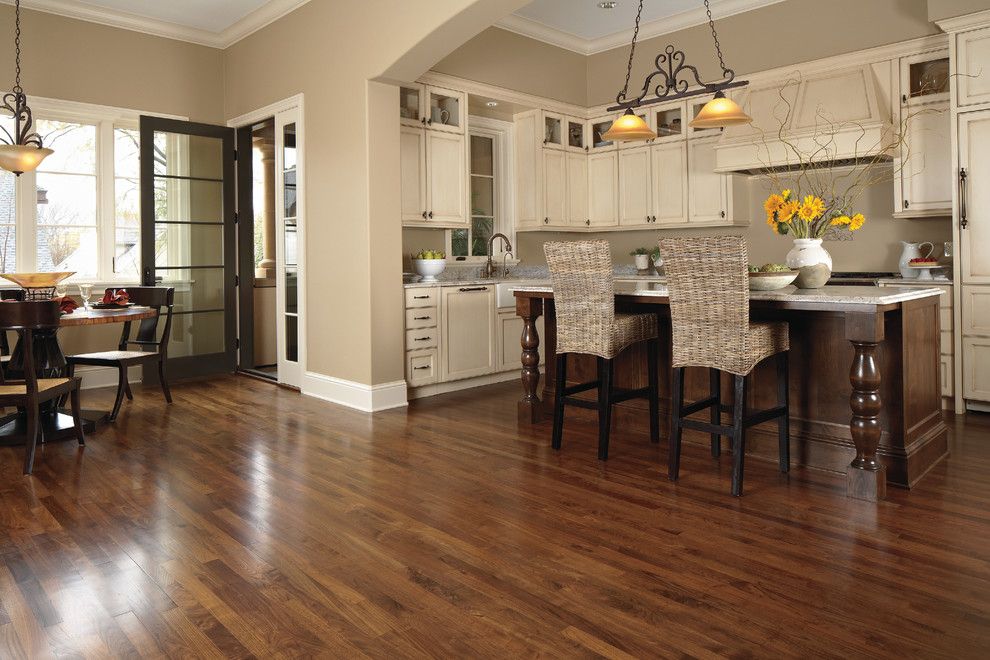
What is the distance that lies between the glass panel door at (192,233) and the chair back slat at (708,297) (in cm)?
440

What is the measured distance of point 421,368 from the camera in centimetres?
553

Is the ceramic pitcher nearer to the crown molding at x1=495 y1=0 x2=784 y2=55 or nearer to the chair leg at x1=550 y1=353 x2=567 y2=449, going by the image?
the crown molding at x1=495 y1=0 x2=784 y2=55

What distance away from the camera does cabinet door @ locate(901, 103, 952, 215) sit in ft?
16.2

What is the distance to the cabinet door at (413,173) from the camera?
568 centimetres

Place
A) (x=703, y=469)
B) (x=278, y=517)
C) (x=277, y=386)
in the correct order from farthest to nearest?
(x=277, y=386), (x=703, y=469), (x=278, y=517)

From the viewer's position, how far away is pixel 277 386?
6.02 metres

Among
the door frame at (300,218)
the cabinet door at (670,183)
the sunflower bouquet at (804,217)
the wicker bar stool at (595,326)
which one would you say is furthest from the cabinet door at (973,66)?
the door frame at (300,218)

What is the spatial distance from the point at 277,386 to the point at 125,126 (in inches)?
96.7

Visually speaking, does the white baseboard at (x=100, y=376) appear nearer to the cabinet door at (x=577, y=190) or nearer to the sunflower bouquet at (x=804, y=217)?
the cabinet door at (x=577, y=190)

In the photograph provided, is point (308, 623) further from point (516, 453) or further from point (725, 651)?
point (516, 453)

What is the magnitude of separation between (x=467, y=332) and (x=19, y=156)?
3.13m

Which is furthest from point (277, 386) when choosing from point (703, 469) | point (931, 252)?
point (931, 252)

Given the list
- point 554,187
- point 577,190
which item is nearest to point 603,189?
point 577,190

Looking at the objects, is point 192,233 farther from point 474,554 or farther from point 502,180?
point 474,554
